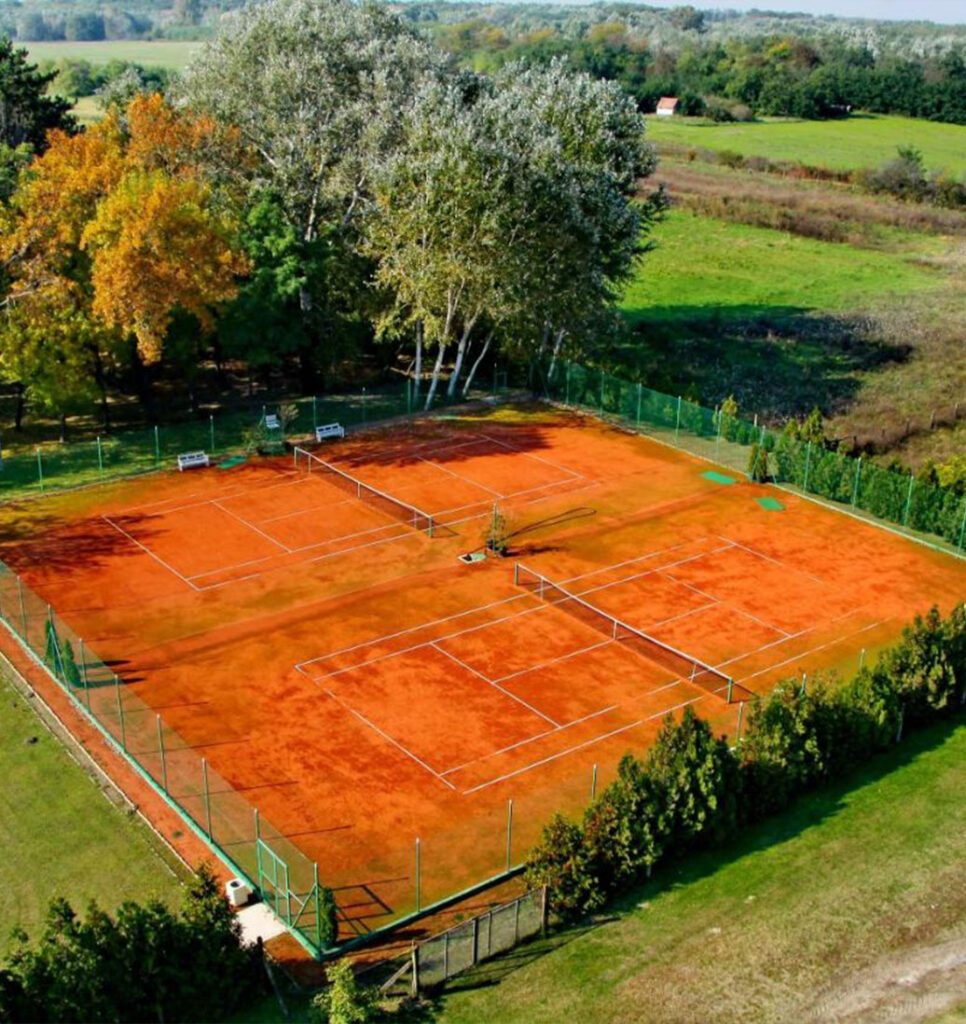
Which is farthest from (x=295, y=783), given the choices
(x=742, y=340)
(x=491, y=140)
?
(x=742, y=340)

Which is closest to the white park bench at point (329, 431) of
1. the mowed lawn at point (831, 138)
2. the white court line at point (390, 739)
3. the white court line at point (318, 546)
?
the white court line at point (318, 546)

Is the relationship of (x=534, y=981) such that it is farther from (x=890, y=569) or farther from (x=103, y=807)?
(x=890, y=569)

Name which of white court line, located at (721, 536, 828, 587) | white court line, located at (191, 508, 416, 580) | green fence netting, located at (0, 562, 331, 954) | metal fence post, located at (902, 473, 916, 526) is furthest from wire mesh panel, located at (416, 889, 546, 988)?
metal fence post, located at (902, 473, 916, 526)

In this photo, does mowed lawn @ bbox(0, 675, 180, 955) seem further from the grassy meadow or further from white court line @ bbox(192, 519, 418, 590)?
the grassy meadow

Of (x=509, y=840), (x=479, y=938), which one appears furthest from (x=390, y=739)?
(x=479, y=938)

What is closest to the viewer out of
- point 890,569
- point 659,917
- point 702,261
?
point 659,917

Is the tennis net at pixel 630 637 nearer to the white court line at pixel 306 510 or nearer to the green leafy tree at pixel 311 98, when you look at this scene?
the white court line at pixel 306 510

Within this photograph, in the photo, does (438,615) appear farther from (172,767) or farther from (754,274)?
(754,274)
